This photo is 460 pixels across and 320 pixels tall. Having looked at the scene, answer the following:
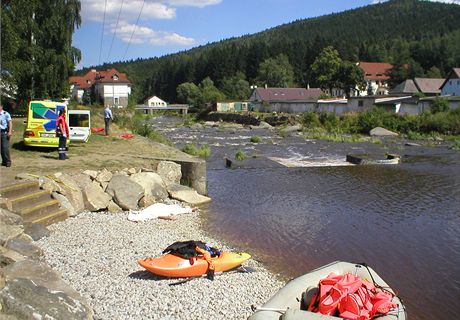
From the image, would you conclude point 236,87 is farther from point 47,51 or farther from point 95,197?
point 95,197

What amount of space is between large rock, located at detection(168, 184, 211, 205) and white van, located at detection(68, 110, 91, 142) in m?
6.84

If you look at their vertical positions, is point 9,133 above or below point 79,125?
above

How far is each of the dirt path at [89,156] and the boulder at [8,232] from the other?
3.24 m

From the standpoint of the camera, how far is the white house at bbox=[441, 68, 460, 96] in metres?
77.9

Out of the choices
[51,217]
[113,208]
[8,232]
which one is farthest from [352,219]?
[8,232]

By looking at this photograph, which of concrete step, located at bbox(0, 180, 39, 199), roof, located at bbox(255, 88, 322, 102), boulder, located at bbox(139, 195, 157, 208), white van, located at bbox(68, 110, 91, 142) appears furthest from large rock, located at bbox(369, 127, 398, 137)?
concrete step, located at bbox(0, 180, 39, 199)

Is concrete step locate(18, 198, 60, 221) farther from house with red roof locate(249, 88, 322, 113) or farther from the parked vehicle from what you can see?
house with red roof locate(249, 88, 322, 113)

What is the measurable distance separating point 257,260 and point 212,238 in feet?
6.45

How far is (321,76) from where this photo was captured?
99438 millimetres

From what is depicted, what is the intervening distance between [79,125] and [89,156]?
425 centimetres

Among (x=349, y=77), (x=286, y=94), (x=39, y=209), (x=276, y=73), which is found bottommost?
(x=39, y=209)

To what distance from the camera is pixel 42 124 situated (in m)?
18.4

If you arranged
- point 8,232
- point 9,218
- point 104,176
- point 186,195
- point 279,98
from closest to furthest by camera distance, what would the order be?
point 8,232
point 9,218
point 104,176
point 186,195
point 279,98

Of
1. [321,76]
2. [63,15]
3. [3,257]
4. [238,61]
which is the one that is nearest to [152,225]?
[3,257]
